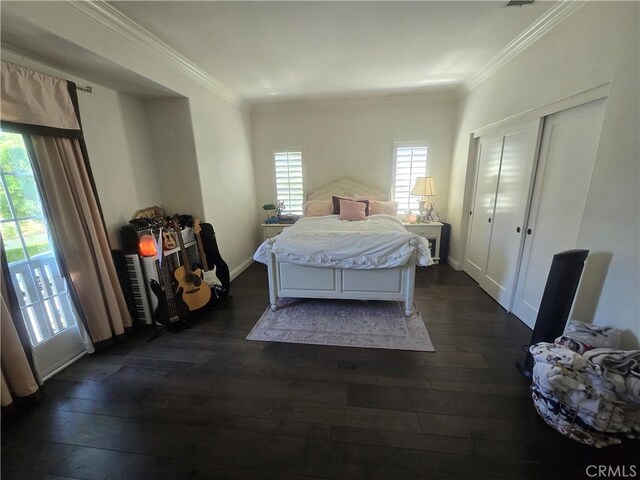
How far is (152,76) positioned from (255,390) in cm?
282

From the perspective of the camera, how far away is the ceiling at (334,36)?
191 cm

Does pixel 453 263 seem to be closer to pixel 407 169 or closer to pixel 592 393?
pixel 407 169

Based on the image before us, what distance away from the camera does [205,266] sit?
Result: 296 centimetres

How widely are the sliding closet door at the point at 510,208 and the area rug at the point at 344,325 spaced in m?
1.06

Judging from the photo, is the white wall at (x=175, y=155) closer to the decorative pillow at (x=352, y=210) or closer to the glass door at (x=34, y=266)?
the glass door at (x=34, y=266)

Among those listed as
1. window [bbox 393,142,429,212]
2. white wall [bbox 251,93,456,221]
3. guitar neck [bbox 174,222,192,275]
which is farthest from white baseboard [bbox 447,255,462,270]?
guitar neck [bbox 174,222,192,275]

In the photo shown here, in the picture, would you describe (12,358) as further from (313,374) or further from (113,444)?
(313,374)

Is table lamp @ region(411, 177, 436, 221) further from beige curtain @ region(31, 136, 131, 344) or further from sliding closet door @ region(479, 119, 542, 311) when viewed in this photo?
beige curtain @ region(31, 136, 131, 344)

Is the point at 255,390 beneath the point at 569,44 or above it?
beneath

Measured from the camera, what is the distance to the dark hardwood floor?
4.34ft

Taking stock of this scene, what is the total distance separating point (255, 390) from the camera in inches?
70.9

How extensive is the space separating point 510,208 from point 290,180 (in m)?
3.37

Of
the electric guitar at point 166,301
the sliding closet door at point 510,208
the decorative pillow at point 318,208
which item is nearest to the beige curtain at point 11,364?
the electric guitar at point 166,301

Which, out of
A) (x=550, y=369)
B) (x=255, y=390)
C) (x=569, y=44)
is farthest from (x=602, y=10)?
(x=255, y=390)
